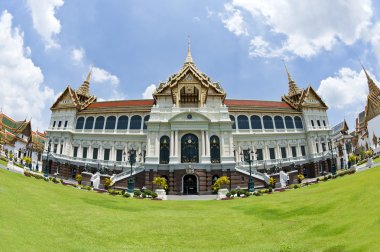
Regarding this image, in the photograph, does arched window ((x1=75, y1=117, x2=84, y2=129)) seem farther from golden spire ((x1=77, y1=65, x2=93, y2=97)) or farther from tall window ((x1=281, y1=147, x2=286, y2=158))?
tall window ((x1=281, y1=147, x2=286, y2=158))

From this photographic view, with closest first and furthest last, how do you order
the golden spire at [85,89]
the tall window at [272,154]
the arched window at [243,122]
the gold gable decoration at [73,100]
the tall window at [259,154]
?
the tall window at [259,154] < the tall window at [272,154] < the arched window at [243,122] < the gold gable decoration at [73,100] < the golden spire at [85,89]

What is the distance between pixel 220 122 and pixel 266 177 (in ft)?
37.1

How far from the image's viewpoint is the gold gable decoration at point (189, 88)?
47.5 meters

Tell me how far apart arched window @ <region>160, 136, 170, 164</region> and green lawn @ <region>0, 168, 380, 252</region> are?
23.1 metres

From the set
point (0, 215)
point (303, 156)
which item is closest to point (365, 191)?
point (0, 215)

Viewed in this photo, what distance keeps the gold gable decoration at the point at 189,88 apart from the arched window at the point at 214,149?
6.68 metres

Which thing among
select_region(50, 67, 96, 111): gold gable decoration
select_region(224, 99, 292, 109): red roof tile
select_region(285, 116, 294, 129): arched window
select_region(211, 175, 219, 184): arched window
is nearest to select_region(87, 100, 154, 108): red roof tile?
select_region(50, 67, 96, 111): gold gable decoration

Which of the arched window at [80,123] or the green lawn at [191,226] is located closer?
the green lawn at [191,226]

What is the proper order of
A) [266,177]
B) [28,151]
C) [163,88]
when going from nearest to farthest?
[266,177] < [163,88] < [28,151]

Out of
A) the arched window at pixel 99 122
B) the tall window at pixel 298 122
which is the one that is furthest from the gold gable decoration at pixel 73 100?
the tall window at pixel 298 122

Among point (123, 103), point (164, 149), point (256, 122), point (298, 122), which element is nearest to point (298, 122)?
point (298, 122)

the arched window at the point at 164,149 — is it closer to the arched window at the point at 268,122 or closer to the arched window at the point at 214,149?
the arched window at the point at 214,149

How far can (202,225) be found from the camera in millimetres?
17062

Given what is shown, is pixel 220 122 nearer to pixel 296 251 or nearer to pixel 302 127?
pixel 302 127
